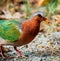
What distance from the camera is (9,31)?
521 cm

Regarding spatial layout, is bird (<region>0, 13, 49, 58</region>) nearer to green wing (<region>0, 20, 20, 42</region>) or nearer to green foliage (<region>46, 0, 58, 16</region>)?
green wing (<region>0, 20, 20, 42</region>)

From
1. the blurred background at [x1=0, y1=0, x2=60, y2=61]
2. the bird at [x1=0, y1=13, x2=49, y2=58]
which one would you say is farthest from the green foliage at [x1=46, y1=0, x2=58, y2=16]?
the bird at [x1=0, y1=13, x2=49, y2=58]

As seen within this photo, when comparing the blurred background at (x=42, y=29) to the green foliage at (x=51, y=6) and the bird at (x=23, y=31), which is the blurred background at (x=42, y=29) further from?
the bird at (x=23, y=31)

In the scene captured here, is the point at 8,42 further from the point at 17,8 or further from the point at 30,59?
the point at 17,8

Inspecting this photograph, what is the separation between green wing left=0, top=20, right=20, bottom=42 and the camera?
5.16 metres

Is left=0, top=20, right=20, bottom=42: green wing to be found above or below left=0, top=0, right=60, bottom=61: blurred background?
above

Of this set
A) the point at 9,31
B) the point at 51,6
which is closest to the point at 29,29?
the point at 9,31

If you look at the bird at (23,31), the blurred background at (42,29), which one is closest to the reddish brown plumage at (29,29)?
the bird at (23,31)

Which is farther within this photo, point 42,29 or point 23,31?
point 42,29

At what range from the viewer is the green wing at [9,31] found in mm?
5156

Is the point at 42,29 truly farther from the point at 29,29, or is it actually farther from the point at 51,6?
the point at 29,29

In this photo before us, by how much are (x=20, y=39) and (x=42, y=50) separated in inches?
28.7

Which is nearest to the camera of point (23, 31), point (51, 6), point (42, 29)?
point (23, 31)

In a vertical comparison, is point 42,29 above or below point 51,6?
below
